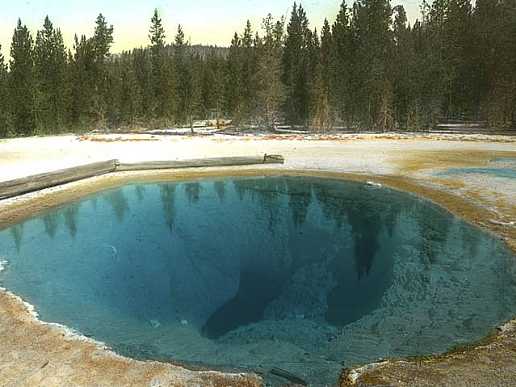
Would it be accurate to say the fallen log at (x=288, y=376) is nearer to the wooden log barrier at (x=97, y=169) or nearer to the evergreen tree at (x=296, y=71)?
the wooden log barrier at (x=97, y=169)

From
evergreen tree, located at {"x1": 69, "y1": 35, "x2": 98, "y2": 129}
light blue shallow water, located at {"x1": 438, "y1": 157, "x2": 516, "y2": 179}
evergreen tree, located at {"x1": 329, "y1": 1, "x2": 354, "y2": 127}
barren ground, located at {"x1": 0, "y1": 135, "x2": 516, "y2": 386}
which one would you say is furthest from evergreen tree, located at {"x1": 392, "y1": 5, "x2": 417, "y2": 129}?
evergreen tree, located at {"x1": 69, "y1": 35, "x2": 98, "y2": 129}

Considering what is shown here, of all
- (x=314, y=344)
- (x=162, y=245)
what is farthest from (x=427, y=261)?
(x=162, y=245)

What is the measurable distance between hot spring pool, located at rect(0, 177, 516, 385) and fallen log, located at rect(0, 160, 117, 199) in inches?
118

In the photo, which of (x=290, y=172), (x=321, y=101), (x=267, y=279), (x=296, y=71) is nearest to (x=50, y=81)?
(x=296, y=71)

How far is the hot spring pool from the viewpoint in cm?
945

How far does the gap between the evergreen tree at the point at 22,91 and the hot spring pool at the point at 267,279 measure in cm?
4535

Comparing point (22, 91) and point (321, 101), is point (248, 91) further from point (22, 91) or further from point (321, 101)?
point (22, 91)

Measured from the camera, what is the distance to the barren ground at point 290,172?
791cm

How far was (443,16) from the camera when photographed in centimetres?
6662

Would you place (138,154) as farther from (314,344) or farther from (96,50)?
(96,50)

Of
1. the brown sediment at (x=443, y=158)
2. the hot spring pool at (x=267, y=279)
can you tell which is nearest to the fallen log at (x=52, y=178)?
the hot spring pool at (x=267, y=279)

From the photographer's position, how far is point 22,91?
201 feet

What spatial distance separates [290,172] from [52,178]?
42.7ft

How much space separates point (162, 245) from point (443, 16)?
2509 inches
